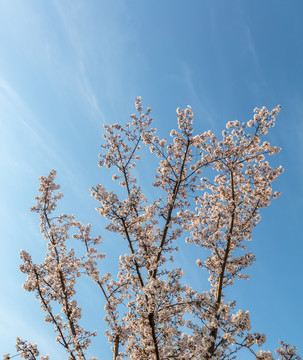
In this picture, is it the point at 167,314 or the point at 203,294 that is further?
the point at 203,294

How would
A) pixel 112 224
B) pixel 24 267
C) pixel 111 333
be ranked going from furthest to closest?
pixel 111 333 < pixel 24 267 < pixel 112 224

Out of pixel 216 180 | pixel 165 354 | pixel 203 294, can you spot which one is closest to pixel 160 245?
pixel 203 294

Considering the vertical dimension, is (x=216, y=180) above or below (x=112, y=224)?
above

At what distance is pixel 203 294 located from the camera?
1063 cm

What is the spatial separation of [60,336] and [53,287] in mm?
1903

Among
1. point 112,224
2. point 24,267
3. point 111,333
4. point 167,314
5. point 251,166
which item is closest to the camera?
point 167,314

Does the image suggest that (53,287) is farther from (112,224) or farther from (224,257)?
(224,257)

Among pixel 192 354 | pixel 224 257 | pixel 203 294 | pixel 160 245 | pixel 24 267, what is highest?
pixel 224 257

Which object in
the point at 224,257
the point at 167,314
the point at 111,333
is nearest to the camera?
the point at 167,314

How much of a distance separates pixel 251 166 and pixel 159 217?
23.5ft

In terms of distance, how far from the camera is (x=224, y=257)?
15.0 meters

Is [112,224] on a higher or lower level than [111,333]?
higher

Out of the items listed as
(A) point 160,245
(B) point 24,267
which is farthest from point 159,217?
(B) point 24,267

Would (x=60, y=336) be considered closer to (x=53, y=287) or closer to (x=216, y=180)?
(x=53, y=287)
